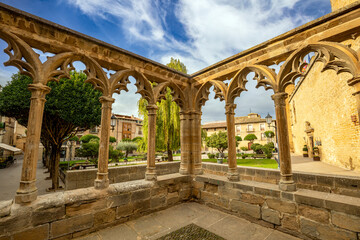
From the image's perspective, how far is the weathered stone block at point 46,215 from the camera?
2.40 meters

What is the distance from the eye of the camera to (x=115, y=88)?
3.64 metres

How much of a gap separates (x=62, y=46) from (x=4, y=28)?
73 centimetres

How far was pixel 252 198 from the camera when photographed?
10.6ft

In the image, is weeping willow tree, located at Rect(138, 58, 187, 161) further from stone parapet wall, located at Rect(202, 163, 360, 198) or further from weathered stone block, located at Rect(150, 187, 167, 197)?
weathered stone block, located at Rect(150, 187, 167, 197)

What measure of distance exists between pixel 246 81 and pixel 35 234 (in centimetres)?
463

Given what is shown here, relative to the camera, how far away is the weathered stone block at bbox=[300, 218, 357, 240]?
226cm

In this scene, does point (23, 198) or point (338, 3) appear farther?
point (338, 3)

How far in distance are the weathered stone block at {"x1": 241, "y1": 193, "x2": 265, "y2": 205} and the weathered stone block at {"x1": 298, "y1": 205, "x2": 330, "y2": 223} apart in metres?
0.60

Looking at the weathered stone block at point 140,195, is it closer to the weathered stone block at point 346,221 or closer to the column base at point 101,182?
the column base at point 101,182

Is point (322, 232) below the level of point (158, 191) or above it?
below

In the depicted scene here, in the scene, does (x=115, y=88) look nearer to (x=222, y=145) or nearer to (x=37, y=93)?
(x=37, y=93)

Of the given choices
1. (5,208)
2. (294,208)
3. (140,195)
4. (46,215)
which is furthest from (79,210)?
(294,208)

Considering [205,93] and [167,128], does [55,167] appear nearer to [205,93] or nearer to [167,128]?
[167,128]

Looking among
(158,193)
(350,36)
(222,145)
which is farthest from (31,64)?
(222,145)
